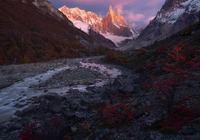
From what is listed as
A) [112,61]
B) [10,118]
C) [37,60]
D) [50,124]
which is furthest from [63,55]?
[50,124]

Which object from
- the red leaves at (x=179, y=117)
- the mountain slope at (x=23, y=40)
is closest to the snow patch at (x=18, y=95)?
the red leaves at (x=179, y=117)

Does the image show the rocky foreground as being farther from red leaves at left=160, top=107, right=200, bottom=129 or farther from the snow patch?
the snow patch

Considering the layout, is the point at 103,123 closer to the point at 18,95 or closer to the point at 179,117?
the point at 179,117

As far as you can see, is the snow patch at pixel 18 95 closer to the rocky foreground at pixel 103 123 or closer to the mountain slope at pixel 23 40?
the rocky foreground at pixel 103 123

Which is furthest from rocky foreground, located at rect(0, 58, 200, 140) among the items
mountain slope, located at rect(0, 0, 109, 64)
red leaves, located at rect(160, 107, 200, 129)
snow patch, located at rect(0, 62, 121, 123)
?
mountain slope, located at rect(0, 0, 109, 64)

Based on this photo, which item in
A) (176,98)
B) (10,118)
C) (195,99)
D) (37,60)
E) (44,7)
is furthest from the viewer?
(44,7)

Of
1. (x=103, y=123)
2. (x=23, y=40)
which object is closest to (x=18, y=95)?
(x=103, y=123)

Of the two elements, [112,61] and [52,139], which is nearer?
[52,139]

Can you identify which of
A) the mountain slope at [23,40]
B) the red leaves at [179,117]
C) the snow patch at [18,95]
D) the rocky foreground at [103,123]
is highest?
the mountain slope at [23,40]

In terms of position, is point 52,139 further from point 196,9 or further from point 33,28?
point 196,9

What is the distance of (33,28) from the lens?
62.8 meters

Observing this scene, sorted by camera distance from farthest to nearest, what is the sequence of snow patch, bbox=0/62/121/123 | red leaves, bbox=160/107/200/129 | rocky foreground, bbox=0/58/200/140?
snow patch, bbox=0/62/121/123 < red leaves, bbox=160/107/200/129 < rocky foreground, bbox=0/58/200/140

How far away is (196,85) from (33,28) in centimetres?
6238

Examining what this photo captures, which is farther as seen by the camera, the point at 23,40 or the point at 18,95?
the point at 23,40
